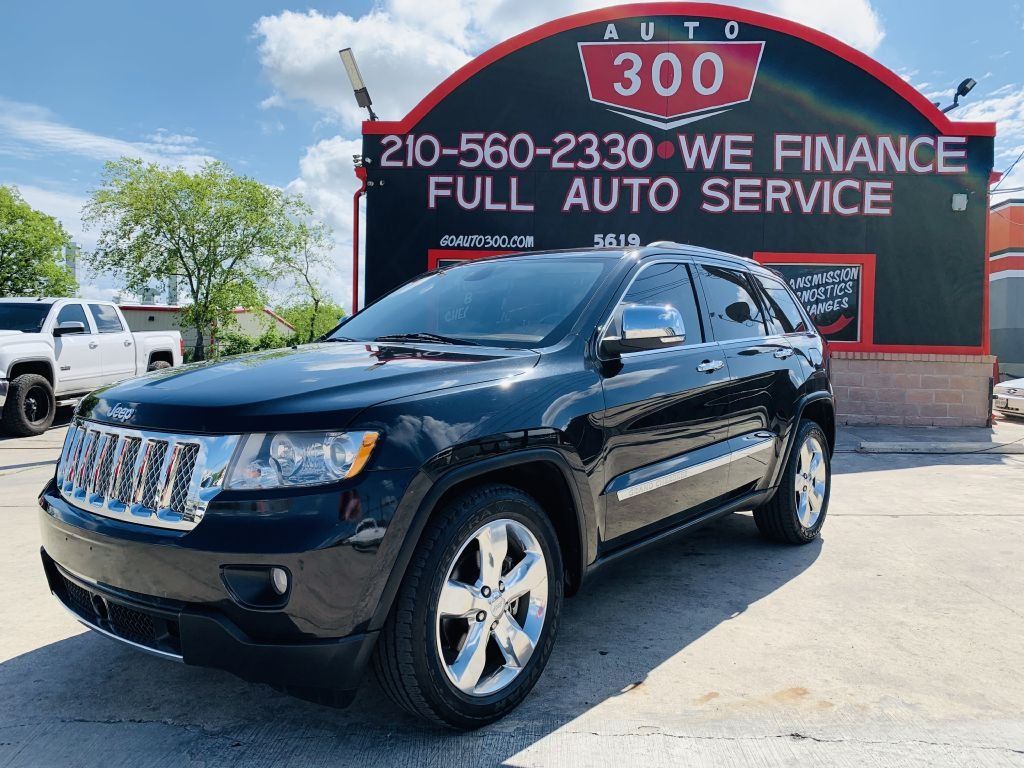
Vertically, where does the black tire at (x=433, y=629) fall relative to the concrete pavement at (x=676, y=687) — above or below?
above

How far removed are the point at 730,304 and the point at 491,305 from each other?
1540 mm

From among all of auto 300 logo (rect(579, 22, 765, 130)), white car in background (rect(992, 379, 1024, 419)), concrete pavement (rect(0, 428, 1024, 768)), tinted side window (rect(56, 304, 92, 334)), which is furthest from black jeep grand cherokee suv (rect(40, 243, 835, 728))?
white car in background (rect(992, 379, 1024, 419))

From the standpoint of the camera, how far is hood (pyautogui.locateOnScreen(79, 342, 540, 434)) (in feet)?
7.80

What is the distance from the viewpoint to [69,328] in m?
11.6

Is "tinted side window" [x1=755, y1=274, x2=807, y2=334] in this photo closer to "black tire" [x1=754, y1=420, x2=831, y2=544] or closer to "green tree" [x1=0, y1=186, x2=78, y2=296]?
"black tire" [x1=754, y1=420, x2=831, y2=544]

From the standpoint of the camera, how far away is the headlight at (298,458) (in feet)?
7.58

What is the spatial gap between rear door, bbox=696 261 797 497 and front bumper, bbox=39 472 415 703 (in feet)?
7.92

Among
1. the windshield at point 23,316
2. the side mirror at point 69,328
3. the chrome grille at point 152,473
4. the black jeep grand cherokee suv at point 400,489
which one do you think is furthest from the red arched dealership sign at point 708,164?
the chrome grille at point 152,473

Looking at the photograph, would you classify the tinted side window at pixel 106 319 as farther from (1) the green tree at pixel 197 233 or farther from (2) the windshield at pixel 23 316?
(1) the green tree at pixel 197 233

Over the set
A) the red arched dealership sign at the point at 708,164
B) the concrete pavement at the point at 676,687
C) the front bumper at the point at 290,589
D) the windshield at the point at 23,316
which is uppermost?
the red arched dealership sign at the point at 708,164

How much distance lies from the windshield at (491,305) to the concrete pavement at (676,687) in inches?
56.1

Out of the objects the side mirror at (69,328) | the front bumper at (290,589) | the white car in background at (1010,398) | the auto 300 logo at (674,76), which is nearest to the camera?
the front bumper at (290,589)

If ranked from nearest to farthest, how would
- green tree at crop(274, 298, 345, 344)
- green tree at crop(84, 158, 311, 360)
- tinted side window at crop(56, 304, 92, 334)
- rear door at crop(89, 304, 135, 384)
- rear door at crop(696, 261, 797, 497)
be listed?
1. rear door at crop(696, 261, 797, 497)
2. tinted side window at crop(56, 304, 92, 334)
3. rear door at crop(89, 304, 135, 384)
4. green tree at crop(84, 158, 311, 360)
5. green tree at crop(274, 298, 345, 344)

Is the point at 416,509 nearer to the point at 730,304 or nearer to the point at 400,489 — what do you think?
the point at 400,489
